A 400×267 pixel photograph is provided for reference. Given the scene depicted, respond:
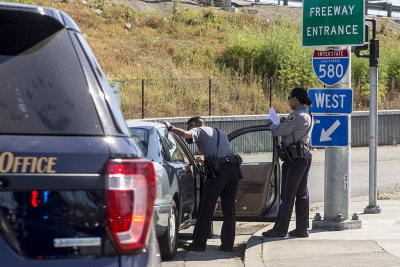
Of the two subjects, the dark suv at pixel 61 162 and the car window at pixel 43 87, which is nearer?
the dark suv at pixel 61 162

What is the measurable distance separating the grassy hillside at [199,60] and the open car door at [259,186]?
15.1m

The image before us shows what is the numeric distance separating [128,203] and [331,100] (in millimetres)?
7195

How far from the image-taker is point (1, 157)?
2701mm

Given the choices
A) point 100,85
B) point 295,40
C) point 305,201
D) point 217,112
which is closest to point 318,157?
point 217,112

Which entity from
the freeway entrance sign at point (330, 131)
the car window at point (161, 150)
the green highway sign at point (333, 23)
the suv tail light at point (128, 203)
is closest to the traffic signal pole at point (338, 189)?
the freeway entrance sign at point (330, 131)

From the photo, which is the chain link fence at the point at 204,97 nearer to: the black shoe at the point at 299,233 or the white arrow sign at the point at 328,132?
Answer: the white arrow sign at the point at 328,132

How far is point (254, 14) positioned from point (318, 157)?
20.4 meters

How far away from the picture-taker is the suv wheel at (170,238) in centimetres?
783

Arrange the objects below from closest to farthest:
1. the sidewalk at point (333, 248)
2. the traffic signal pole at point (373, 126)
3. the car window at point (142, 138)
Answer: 1. the sidewalk at point (333, 248)
2. the car window at point (142, 138)
3. the traffic signal pole at point (373, 126)

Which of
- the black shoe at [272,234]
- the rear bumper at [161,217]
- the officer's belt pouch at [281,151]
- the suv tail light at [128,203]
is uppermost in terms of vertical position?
the suv tail light at [128,203]

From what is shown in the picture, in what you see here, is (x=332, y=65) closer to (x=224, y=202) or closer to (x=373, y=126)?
(x=373, y=126)

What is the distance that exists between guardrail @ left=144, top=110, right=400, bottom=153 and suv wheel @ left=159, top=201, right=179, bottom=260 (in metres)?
14.4

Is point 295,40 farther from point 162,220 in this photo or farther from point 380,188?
point 162,220

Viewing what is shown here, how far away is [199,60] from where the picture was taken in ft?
105
